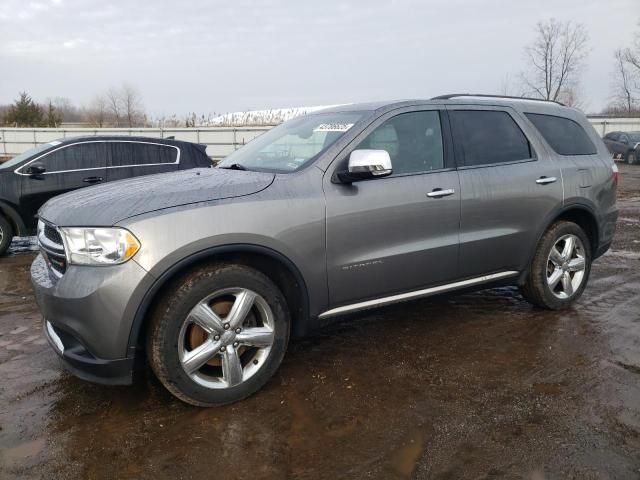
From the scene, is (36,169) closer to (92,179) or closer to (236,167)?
(92,179)

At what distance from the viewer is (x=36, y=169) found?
6879mm

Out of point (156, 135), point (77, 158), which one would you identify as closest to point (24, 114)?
point (156, 135)

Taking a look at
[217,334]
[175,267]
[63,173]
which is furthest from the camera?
[63,173]

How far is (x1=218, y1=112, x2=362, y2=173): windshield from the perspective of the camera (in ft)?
11.3

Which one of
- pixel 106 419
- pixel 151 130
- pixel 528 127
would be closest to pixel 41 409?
pixel 106 419

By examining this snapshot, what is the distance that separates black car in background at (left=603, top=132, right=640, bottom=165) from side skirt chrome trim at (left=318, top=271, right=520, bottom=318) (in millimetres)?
23697

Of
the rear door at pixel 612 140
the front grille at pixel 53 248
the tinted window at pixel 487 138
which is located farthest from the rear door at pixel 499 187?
the rear door at pixel 612 140

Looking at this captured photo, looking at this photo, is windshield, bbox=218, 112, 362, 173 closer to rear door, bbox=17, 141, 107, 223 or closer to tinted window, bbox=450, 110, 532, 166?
tinted window, bbox=450, 110, 532, 166

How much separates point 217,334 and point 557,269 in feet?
10.0

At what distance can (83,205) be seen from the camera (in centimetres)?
288

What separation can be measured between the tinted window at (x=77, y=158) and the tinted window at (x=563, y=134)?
5649mm

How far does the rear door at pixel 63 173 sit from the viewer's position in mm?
6973

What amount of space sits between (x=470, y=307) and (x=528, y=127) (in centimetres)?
164

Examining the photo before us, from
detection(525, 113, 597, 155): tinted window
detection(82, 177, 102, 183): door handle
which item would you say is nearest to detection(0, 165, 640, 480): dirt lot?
detection(525, 113, 597, 155): tinted window
